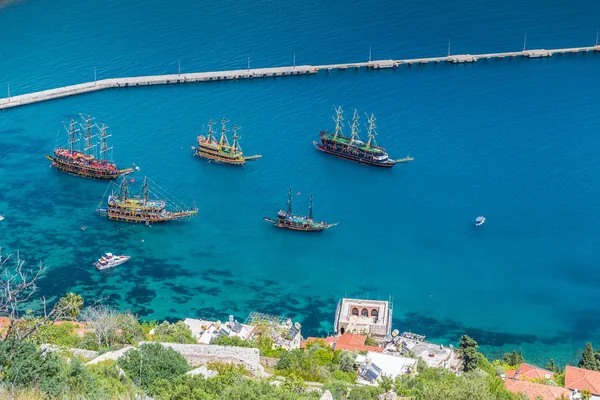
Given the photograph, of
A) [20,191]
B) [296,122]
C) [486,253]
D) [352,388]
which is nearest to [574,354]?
[486,253]

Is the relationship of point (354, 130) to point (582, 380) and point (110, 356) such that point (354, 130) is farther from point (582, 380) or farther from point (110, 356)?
point (110, 356)

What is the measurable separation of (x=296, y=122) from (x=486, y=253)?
42.3m

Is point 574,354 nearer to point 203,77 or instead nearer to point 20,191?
point 20,191

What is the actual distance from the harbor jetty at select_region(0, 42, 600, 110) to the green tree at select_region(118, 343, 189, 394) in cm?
9359

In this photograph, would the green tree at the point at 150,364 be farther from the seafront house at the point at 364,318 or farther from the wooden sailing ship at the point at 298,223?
the wooden sailing ship at the point at 298,223

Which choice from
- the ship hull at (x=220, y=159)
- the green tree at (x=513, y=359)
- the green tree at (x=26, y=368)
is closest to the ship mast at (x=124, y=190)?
the ship hull at (x=220, y=159)

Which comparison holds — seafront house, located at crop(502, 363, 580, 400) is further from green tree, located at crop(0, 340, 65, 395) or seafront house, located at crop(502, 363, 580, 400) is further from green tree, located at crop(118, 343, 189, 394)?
green tree, located at crop(0, 340, 65, 395)

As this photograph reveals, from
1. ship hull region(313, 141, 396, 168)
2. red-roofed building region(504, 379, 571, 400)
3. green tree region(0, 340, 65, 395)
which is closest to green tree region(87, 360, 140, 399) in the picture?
green tree region(0, 340, 65, 395)

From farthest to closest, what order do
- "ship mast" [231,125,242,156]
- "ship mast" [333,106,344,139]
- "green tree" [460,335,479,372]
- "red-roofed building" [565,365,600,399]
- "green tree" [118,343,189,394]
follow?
1. "ship mast" [333,106,344,139]
2. "ship mast" [231,125,242,156]
3. "green tree" [460,335,479,372]
4. "red-roofed building" [565,365,600,399]
5. "green tree" [118,343,189,394]

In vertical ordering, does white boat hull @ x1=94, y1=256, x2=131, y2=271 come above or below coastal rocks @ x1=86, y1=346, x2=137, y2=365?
above

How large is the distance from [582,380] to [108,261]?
175ft

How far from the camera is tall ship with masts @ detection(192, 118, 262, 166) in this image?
5162 inches

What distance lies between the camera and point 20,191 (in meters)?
124

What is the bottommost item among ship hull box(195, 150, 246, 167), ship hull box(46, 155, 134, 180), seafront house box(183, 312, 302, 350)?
seafront house box(183, 312, 302, 350)
